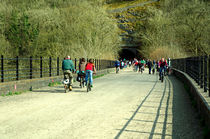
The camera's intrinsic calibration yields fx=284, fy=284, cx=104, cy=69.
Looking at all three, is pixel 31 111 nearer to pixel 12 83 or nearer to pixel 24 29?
pixel 12 83

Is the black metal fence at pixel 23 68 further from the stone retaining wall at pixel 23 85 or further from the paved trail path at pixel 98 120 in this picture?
the paved trail path at pixel 98 120

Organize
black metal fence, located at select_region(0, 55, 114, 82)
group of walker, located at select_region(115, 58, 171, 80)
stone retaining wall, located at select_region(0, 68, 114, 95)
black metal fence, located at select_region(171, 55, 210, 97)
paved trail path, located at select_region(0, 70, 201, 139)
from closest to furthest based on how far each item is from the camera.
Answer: paved trail path, located at select_region(0, 70, 201, 139) < black metal fence, located at select_region(171, 55, 210, 97) < stone retaining wall, located at select_region(0, 68, 114, 95) < black metal fence, located at select_region(0, 55, 114, 82) < group of walker, located at select_region(115, 58, 171, 80)

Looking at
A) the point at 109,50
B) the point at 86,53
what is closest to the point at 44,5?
the point at 109,50

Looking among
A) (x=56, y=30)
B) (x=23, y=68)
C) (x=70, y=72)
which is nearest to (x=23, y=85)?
(x=70, y=72)

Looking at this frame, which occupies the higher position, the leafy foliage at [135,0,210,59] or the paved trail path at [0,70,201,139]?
the leafy foliage at [135,0,210,59]

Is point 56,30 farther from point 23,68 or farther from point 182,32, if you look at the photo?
point 23,68

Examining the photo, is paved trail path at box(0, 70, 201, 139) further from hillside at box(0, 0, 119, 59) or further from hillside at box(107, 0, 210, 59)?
hillside at box(107, 0, 210, 59)

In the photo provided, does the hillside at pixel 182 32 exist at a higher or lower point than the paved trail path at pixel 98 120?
higher

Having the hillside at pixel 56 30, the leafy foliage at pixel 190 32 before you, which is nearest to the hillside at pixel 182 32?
the leafy foliage at pixel 190 32

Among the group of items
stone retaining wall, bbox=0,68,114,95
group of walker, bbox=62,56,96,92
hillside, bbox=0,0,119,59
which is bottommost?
stone retaining wall, bbox=0,68,114,95

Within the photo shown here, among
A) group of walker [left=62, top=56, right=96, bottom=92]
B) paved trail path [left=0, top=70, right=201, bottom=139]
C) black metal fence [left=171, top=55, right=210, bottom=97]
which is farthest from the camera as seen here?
group of walker [left=62, top=56, right=96, bottom=92]

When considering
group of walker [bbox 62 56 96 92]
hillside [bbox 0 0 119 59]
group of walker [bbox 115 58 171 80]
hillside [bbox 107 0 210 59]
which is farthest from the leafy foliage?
group of walker [bbox 62 56 96 92]

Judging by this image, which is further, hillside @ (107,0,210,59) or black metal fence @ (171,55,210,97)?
hillside @ (107,0,210,59)

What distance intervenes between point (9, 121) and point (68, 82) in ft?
22.6
